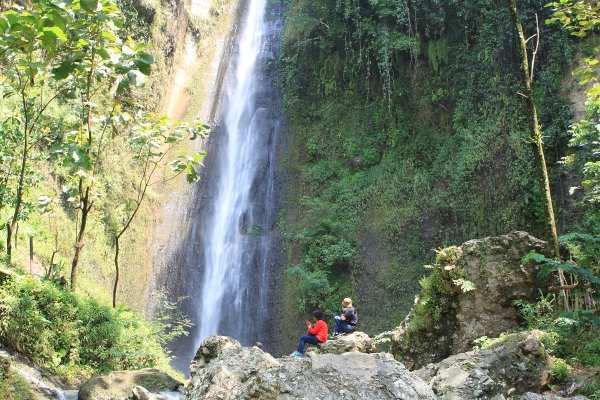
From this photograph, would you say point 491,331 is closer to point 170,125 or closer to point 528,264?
point 528,264

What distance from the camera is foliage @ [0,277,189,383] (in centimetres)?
734

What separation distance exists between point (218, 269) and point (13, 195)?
29.5 ft

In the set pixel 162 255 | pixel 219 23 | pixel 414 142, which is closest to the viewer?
pixel 414 142

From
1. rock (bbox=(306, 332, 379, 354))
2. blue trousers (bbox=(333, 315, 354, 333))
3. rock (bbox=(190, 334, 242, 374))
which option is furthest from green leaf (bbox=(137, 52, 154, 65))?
blue trousers (bbox=(333, 315, 354, 333))

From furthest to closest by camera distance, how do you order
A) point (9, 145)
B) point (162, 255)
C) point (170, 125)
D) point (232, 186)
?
point (232, 186) < point (162, 255) < point (9, 145) < point (170, 125)

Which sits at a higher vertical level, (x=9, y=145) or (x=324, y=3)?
(x=324, y=3)

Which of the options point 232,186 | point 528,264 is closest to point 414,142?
point 232,186

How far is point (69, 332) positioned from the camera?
7.92 m

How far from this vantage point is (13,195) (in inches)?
363

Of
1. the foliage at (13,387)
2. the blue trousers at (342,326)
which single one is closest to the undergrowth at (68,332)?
the foliage at (13,387)

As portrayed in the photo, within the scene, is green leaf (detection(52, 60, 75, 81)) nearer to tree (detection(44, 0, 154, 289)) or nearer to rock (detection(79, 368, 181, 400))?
tree (detection(44, 0, 154, 289))

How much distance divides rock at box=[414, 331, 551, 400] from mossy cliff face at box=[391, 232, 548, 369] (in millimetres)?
2151

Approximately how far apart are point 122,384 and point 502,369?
4914mm

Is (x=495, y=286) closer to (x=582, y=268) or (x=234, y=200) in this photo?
(x=582, y=268)
